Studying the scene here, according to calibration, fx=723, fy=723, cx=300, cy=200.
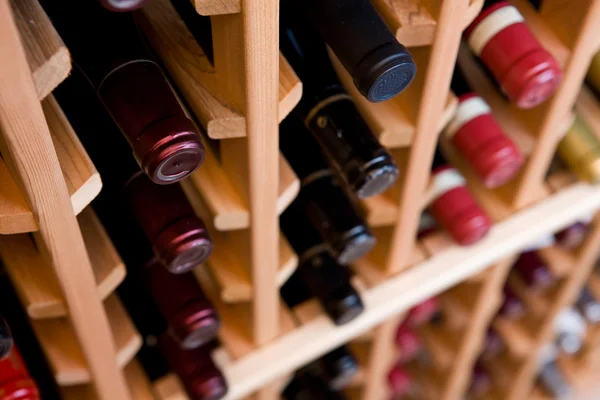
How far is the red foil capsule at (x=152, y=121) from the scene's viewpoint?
1.28 ft

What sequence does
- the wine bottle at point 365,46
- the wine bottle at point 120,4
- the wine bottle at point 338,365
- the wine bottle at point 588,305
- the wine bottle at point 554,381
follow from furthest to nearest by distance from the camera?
1. the wine bottle at point 554,381
2. the wine bottle at point 588,305
3. the wine bottle at point 338,365
4. the wine bottle at point 365,46
5. the wine bottle at point 120,4

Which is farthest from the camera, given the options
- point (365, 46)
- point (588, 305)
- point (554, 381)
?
point (554, 381)

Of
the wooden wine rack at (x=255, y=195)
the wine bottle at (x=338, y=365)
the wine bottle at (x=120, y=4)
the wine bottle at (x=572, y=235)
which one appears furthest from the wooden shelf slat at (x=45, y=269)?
the wine bottle at (x=572, y=235)

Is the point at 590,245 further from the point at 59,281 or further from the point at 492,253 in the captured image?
the point at 59,281

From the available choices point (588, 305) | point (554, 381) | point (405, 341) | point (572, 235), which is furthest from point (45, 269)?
point (554, 381)

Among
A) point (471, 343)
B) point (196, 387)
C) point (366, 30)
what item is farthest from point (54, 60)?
point (471, 343)

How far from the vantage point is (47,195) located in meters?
0.40

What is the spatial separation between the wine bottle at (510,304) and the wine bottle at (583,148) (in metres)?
0.30

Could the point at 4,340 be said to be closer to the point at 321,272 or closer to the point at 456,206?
the point at 321,272

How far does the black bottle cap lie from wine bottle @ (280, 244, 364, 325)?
8.9 inches

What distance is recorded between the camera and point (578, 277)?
896 mm

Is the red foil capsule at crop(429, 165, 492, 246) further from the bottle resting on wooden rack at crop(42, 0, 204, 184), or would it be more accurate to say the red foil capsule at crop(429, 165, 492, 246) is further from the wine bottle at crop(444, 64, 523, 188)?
the bottle resting on wooden rack at crop(42, 0, 204, 184)

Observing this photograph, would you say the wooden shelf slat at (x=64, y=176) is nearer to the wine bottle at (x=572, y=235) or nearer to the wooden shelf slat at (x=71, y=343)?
the wooden shelf slat at (x=71, y=343)

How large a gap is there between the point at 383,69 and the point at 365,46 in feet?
0.06
